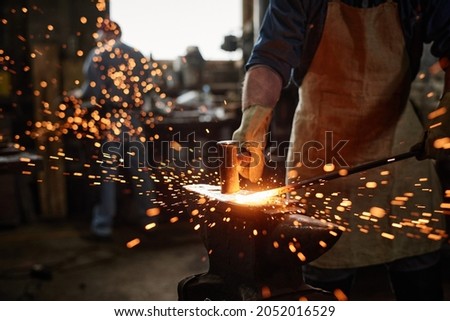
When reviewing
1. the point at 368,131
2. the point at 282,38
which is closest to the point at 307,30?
the point at 282,38

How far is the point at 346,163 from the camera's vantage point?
86.3 inches

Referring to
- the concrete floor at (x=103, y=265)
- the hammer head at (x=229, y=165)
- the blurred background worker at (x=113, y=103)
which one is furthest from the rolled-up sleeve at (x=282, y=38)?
the blurred background worker at (x=113, y=103)

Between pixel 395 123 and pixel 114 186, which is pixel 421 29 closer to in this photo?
pixel 395 123

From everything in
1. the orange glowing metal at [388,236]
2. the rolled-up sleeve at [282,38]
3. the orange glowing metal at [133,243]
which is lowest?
the orange glowing metal at [133,243]

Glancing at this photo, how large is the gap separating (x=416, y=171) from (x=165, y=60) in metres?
6.15

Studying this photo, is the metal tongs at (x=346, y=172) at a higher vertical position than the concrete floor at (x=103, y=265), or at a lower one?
higher

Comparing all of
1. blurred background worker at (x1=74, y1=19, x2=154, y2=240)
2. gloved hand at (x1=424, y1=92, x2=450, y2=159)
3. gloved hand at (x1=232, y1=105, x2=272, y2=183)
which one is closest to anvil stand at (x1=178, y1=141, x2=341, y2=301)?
gloved hand at (x1=232, y1=105, x2=272, y2=183)

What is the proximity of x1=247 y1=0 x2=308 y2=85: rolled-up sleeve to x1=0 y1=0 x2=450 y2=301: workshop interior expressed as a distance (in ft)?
1.53

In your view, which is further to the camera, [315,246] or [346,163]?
[346,163]

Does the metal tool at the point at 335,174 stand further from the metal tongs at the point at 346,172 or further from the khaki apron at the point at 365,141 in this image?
the khaki apron at the point at 365,141

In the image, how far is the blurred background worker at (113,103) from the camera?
17.0 feet

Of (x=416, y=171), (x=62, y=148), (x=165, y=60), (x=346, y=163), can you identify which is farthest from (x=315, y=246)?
(x=165, y=60)

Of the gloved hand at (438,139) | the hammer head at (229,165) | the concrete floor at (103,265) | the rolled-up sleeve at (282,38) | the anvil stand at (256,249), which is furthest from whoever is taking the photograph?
the concrete floor at (103,265)
